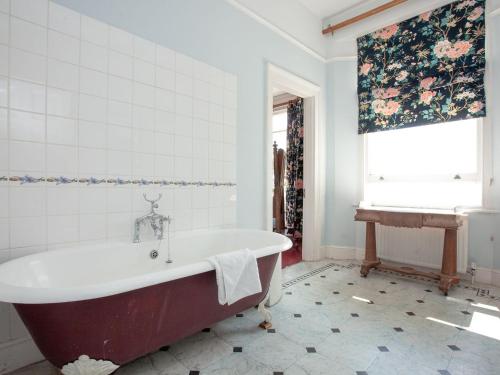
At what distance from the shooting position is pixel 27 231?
1.53 m

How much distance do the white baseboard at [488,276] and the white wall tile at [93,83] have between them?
3674 millimetres

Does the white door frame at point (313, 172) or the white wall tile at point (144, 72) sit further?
the white door frame at point (313, 172)

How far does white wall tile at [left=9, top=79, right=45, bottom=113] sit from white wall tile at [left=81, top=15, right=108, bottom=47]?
1.41 ft

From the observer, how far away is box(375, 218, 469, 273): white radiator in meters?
2.84

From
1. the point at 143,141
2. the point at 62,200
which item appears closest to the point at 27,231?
the point at 62,200

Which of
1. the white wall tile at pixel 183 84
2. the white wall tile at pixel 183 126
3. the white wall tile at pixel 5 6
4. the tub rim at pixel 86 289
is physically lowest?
the tub rim at pixel 86 289

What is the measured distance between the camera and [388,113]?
331 cm

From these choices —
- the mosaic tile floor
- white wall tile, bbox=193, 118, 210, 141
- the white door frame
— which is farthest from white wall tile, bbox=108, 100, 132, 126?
the white door frame

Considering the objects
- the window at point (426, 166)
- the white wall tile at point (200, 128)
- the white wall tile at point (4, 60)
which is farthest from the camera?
the window at point (426, 166)

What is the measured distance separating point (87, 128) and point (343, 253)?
323 centimetres

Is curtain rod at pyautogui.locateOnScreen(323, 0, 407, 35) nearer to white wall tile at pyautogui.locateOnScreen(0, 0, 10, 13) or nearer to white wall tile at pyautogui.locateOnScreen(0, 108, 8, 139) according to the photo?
white wall tile at pyautogui.locateOnScreen(0, 0, 10, 13)

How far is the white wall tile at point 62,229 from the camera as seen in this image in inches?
63.0

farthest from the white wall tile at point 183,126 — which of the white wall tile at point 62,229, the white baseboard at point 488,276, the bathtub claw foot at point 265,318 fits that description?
the white baseboard at point 488,276

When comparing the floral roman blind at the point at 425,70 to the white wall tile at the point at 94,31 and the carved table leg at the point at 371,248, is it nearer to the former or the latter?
the carved table leg at the point at 371,248
